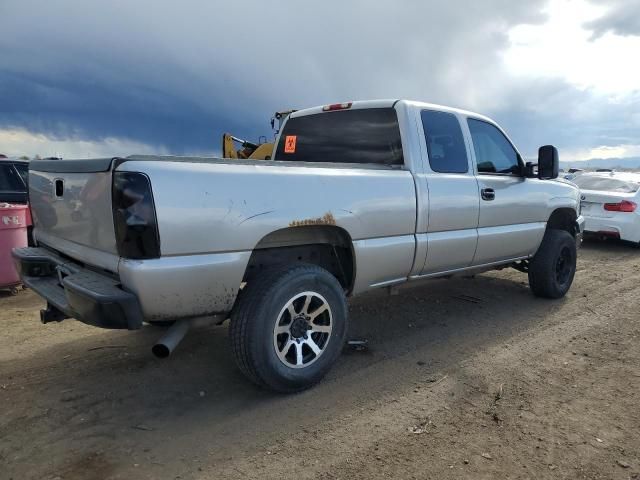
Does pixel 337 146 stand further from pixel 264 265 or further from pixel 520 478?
pixel 520 478

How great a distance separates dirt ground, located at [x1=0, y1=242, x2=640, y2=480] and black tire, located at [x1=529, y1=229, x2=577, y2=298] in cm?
76

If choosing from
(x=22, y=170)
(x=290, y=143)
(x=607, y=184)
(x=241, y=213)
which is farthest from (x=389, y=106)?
(x=607, y=184)

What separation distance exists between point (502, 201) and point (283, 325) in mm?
2826

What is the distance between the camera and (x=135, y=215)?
2594 mm

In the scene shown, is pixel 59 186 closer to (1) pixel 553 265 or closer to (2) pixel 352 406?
(2) pixel 352 406

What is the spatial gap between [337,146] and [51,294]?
2.65 m

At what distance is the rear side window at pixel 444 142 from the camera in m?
4.26

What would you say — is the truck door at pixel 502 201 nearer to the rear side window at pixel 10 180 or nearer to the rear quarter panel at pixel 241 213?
the rear quarter panel at pixel 241 213

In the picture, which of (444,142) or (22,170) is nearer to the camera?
(444,142)

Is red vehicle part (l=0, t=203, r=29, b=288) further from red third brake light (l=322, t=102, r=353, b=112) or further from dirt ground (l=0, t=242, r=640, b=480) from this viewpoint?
red third brake light (l=322, t=102, r=353, b=112)

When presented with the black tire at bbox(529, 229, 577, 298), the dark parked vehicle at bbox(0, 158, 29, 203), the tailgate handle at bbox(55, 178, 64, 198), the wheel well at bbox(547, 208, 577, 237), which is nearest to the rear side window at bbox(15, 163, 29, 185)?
the dark parked vehicle at bbox(0, 158, 29, 203)

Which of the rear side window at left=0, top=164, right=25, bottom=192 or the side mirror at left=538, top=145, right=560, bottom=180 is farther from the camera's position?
the rear side window at left=0, top=164, right=25, bottom=192

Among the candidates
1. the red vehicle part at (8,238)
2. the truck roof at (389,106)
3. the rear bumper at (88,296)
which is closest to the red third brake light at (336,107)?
the truck roof at (389,106)

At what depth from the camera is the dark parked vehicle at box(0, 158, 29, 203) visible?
281 inches
